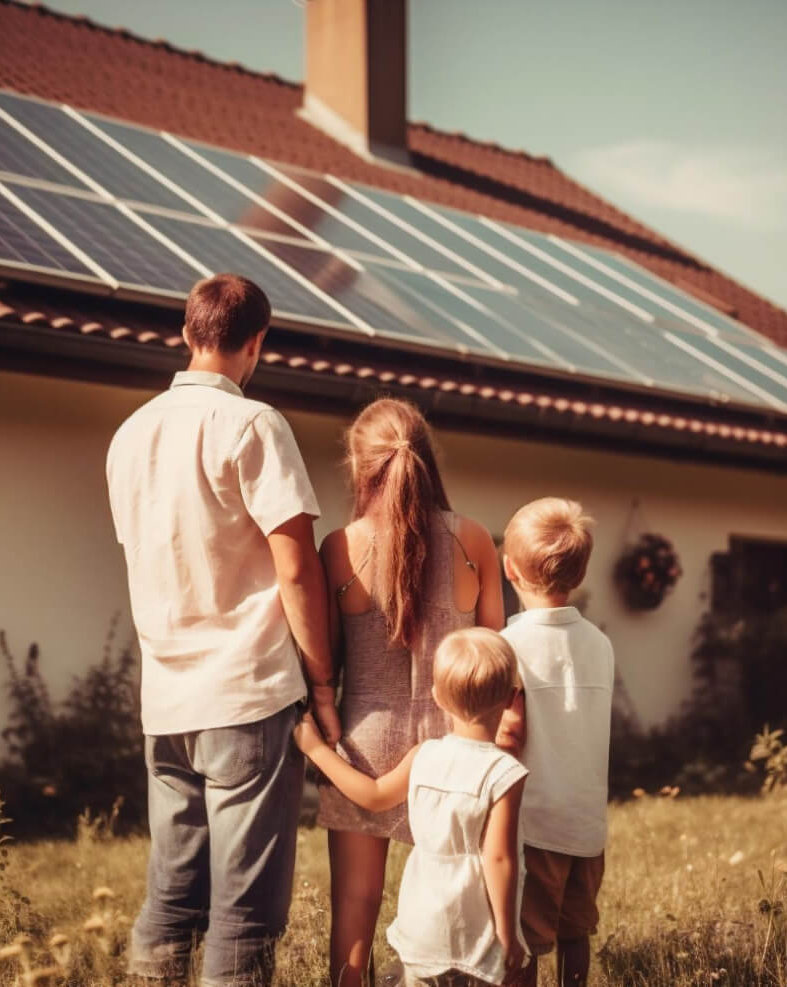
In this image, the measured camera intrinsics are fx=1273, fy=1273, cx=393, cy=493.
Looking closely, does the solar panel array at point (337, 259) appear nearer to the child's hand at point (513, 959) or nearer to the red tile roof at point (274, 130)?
the red tile roof at point (274, 130)

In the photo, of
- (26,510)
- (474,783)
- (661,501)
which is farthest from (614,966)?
(661,501)

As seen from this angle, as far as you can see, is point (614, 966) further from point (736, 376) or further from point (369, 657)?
point (736, 376)

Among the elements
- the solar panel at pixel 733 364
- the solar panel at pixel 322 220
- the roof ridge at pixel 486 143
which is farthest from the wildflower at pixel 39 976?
the roof ridge at pixel 486 143

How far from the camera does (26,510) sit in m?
6.58

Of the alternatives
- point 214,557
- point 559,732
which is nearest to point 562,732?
point 559,732

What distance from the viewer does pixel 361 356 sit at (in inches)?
298

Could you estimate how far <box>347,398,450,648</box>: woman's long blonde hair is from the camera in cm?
306

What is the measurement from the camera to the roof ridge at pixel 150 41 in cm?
1320

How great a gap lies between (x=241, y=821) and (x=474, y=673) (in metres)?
0.64

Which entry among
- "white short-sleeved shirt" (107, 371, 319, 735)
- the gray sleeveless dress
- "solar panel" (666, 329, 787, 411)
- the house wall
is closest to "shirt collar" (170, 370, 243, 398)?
"white short-sleeved shirt" (107, 371, 319, 735)

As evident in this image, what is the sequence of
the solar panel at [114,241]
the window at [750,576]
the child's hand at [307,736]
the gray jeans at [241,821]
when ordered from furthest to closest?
the window at [750,576] → the solar panel at [114,241] → the child's hand at [307,736] → the gray jeans at [241,821]

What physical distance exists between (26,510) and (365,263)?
9.46 ft

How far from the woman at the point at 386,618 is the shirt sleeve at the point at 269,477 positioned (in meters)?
0.21

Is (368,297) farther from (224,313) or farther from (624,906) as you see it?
(224,313)
